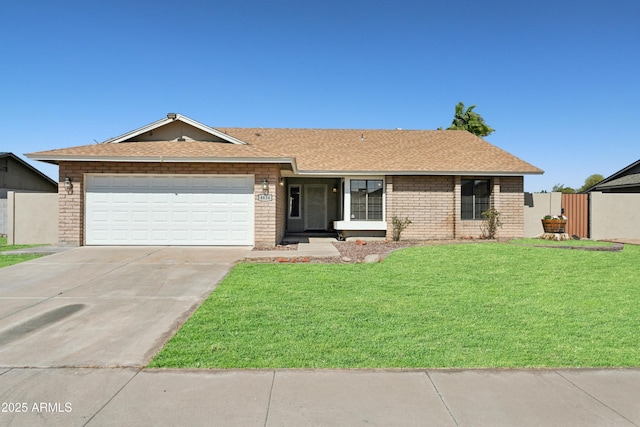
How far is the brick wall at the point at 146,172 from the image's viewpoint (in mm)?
12484

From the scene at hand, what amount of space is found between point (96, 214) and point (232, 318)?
385 inches

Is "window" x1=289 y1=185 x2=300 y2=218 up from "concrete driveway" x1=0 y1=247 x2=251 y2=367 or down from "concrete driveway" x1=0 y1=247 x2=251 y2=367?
up

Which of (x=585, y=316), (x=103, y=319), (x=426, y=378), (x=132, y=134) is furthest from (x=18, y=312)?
(x=132, y=134)

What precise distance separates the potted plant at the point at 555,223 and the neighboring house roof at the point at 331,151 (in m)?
2.00

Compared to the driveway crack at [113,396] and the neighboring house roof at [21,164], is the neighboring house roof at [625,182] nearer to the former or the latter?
the driveway crack at [113,396]

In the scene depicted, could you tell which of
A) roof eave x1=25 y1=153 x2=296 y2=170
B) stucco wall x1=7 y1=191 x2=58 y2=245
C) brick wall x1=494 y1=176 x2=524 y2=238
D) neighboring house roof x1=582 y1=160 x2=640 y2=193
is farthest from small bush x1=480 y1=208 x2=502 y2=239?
stucco wall x1=7 y1=191 x2=58 y2=245

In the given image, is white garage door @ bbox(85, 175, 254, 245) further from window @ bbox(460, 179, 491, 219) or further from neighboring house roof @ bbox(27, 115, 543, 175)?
window @ bbox(460, 179, 491, 219)

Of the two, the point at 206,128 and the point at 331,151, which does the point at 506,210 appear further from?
the point at 206,128

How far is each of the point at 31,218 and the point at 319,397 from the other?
15.8 metres

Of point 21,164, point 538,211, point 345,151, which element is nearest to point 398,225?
point 345,151

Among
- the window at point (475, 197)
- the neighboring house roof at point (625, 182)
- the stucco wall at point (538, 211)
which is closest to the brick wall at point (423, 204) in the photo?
the window at point (475, 197)

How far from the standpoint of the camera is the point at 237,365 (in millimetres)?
3910

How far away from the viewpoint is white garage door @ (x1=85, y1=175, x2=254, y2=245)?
41.8 feet

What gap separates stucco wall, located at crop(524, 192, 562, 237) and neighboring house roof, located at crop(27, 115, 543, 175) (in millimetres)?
1627
